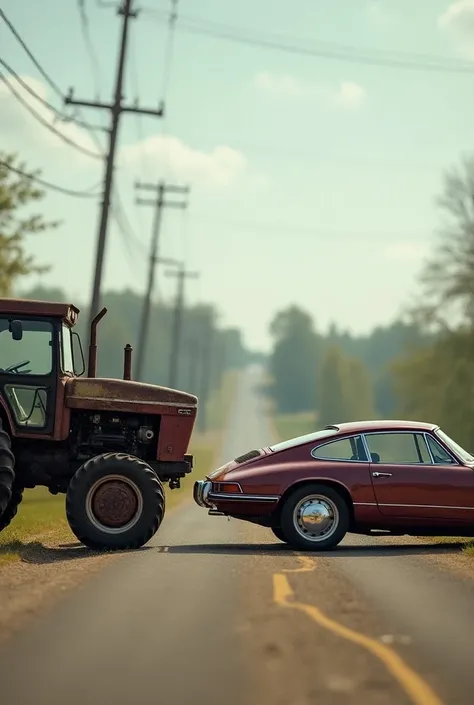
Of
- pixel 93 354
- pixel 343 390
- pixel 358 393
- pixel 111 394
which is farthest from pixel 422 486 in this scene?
pixel 358 393

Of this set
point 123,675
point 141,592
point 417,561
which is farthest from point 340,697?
point 417,561

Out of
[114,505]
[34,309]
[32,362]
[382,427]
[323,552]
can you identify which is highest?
[34,309]

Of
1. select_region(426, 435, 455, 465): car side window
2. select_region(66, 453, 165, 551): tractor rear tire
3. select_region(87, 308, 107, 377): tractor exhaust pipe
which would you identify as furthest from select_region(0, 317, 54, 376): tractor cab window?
select_region(426, 435, 455, 465): car side window

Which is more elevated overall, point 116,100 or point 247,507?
point 116,100

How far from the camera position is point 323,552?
14.7 metres

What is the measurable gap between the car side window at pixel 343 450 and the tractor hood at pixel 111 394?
6.64ft

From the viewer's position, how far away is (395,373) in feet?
203

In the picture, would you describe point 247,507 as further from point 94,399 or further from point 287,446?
point 94,399

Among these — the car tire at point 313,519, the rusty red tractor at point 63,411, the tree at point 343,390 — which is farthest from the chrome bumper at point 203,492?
the tree at point 343,390

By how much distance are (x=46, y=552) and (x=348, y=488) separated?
12.5ft

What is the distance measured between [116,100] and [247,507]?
70.6ft

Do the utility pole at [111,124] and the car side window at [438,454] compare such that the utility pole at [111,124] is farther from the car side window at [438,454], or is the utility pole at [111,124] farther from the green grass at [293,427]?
the green grass at [293,427]

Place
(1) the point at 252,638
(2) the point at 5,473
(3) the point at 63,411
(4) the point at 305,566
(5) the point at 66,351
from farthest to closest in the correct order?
(5) the point at 66,351 < (3) the point at 63,411 < (2) the point at 5,473 < (4) the point at 305,566 < (1) the point at 252,638

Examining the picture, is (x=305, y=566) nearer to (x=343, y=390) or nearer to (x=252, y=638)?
(x=252, y=638)
